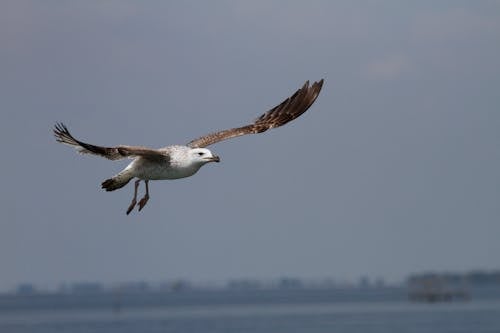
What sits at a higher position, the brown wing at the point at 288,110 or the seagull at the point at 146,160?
the brown wing at the point at 288,110

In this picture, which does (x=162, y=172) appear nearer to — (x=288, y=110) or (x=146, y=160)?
(x=146, y=160)

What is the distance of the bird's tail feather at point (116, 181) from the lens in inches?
920

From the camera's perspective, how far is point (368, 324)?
14375cm

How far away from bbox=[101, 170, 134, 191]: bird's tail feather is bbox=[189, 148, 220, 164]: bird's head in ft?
4.89

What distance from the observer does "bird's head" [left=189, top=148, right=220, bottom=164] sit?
22.2 metres

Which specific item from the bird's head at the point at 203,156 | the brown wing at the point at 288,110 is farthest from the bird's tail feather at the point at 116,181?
the brown wing at the point at 288,110

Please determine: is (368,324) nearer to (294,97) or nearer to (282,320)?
(282,320)

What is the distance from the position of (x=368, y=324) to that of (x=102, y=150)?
405 ft

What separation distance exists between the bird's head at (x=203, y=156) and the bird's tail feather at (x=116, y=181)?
1.49 metres

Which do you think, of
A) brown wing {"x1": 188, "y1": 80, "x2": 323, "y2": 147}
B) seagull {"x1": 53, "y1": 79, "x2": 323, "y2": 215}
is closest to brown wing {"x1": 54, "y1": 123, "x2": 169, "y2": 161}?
seagull {"x1": 53, "y1": 79, "x2": 323, "y2": 215}

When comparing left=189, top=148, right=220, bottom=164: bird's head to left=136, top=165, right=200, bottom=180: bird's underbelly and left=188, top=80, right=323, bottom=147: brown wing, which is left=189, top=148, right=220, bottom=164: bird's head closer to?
left=136, top=165, right=200, bottom=180: bird's underbelly

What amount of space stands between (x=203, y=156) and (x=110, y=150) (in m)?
1.71

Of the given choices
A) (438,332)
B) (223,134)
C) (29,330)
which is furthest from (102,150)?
(29,330)

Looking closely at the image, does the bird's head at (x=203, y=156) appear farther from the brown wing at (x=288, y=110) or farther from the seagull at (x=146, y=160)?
the brown wing at (x=288, y=110)
